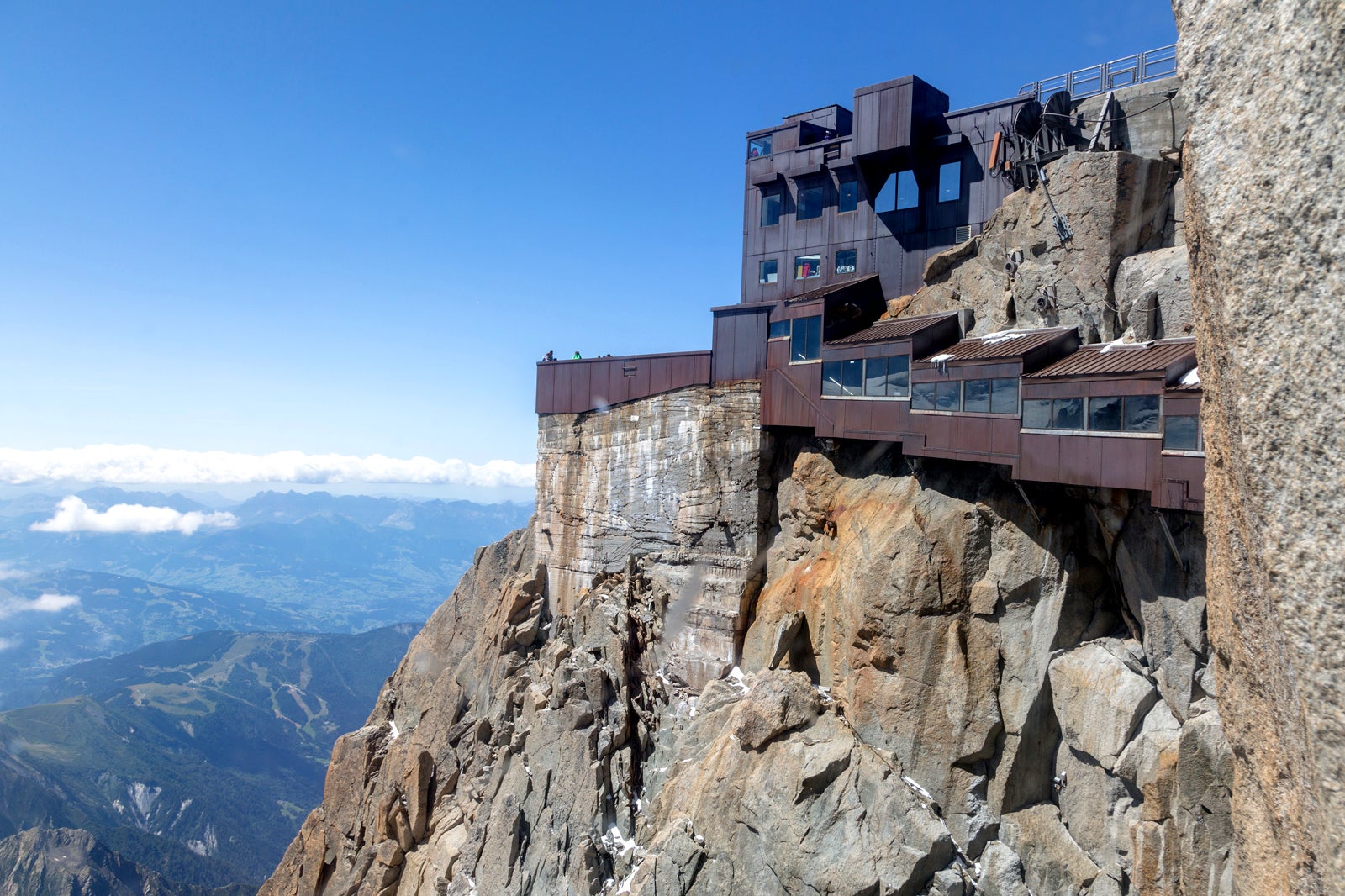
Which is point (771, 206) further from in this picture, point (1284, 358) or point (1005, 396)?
point (1284, 358)

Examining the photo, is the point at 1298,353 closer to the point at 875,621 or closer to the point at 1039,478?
the point at 1039,478

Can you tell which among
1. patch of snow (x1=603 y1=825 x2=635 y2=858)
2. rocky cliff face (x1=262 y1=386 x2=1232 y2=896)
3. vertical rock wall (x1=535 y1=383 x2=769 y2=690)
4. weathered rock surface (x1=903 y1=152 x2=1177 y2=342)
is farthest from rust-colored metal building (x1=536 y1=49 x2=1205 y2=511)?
patch of snow (x1=603 y1=825 x2=635 y2=858)

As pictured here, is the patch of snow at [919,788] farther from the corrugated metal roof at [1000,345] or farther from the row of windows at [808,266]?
the row of windows at [808,266]

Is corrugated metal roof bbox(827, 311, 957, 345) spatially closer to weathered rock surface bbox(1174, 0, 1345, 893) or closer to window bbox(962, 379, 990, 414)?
window bbox(962, 379, 990, 414)

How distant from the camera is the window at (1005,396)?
2227cm

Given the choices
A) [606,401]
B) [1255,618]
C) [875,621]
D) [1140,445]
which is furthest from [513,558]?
[1255,618]

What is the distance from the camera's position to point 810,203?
3669 centimetres

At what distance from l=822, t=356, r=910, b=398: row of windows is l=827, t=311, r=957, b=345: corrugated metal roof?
67cm

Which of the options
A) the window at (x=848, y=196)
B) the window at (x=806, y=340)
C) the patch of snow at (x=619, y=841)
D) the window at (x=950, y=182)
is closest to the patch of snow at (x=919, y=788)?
the patch of snow at (x=619, y=841)

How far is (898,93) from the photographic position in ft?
107

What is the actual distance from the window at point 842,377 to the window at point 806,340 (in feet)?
2.83

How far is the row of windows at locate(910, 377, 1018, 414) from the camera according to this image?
2245cm

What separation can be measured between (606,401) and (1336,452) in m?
32.4

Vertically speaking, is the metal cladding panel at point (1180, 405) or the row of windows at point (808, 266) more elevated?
the row of windows at point (808, 266)
